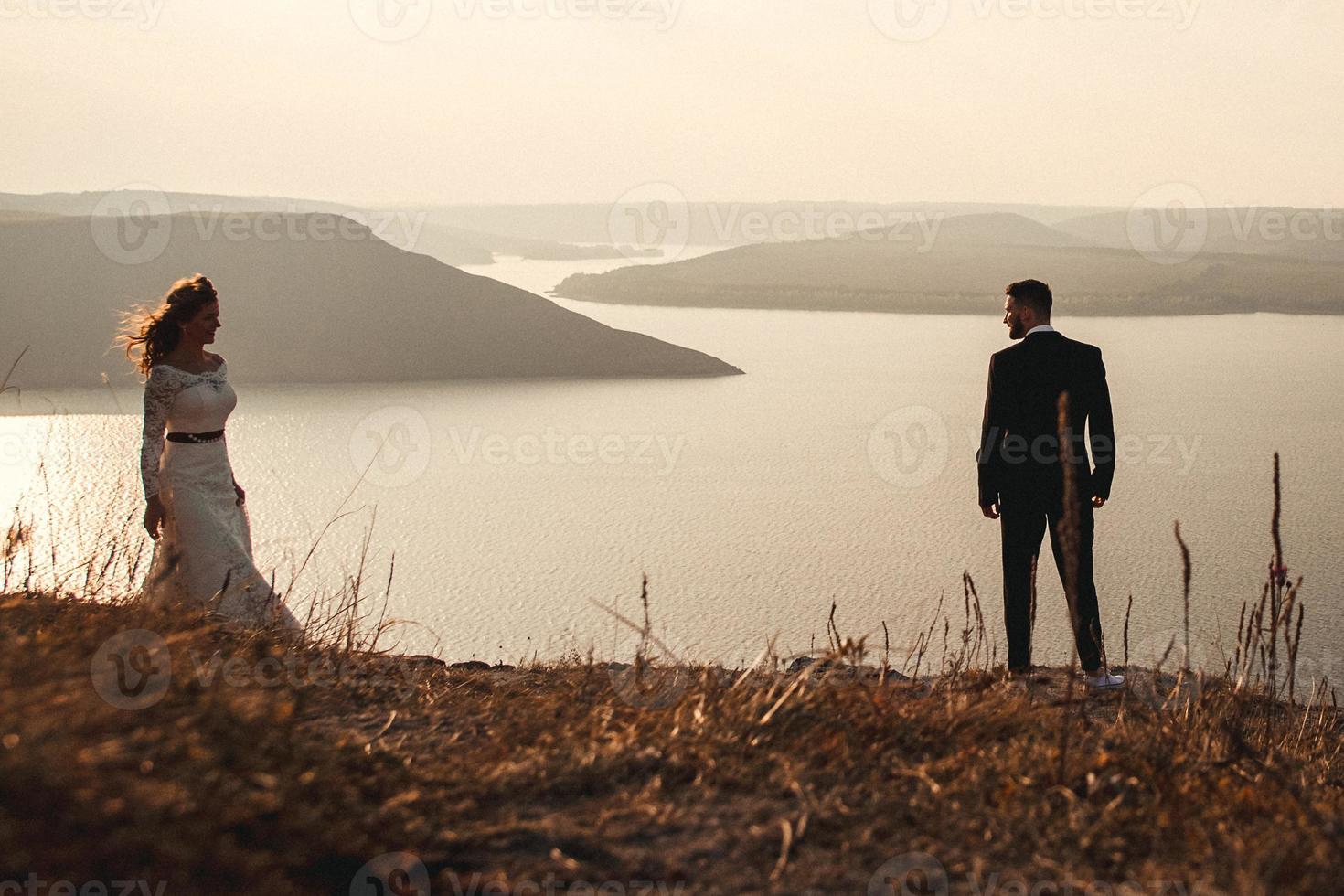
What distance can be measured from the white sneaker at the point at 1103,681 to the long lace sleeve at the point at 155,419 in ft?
11.7

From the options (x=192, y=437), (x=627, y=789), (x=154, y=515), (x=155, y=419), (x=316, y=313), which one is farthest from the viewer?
(x=316, y=313)

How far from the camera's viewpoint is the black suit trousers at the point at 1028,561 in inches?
172

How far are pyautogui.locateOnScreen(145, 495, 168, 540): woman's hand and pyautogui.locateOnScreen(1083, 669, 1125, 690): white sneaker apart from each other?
11.5ft

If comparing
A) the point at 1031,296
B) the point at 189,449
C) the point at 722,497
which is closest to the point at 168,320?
the point at 189,449

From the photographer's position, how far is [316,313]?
34.5 meters

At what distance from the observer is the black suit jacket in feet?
14.5

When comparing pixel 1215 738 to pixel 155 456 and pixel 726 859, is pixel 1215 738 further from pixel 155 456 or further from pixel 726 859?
pixel 155 456

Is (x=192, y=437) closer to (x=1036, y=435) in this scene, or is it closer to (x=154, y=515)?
(x=154, y=515)

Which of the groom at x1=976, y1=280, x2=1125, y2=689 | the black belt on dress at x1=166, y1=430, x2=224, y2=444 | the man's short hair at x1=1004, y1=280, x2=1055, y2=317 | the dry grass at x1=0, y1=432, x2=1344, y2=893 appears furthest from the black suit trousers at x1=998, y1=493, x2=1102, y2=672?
the black belt on dress at x1=166, y1=430, x2=224, y2=444

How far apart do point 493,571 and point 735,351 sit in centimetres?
2732

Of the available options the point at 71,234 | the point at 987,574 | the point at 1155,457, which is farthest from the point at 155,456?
the point at 71,234

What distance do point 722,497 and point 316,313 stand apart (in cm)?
2059

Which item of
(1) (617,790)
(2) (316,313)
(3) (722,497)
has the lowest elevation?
(1) (617,790)

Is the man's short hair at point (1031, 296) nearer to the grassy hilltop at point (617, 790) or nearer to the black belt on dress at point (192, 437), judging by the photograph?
the grassy hilltop at point (617, 790)
